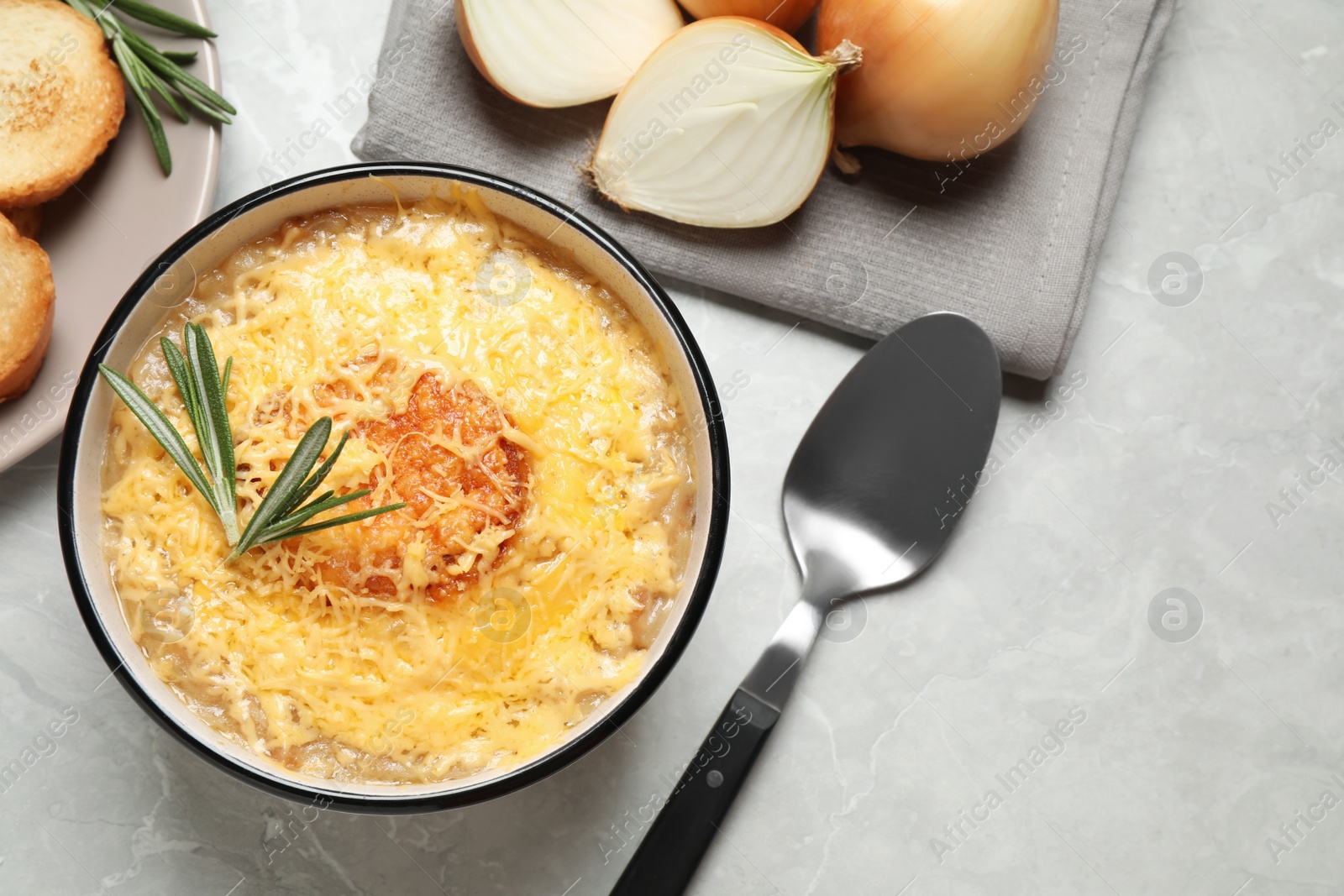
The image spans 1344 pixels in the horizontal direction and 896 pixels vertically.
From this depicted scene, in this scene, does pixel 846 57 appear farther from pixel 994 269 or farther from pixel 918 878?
pixel 918 878

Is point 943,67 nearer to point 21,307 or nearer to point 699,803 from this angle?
point 699,803

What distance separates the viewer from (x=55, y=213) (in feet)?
7.46

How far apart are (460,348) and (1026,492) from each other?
151cm

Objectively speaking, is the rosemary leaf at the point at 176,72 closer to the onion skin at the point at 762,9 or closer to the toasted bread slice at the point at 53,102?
the toasted bread slice at the point at 53,102

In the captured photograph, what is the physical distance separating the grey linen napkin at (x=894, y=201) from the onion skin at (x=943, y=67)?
0.15 meters

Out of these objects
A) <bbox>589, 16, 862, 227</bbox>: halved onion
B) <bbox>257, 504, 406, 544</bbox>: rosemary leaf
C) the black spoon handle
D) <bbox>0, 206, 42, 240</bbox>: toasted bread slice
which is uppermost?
<bbox>589, 16, 862, 227</bbox>: halved onion

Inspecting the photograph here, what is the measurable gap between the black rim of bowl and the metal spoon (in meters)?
0.59

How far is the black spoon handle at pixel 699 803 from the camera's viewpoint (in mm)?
2193

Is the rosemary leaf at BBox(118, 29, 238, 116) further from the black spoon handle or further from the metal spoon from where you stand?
the black spoon handle

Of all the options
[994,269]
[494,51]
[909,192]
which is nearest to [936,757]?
[994,269]

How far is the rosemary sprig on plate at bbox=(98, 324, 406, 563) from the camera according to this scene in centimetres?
163

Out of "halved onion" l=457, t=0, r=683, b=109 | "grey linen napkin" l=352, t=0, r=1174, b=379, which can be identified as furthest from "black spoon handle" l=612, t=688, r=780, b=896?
"halved onion" l=457, t=0, r=683, b=109

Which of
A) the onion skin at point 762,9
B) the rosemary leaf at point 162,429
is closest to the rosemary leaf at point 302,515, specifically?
the rosemary leaf at point 162,429

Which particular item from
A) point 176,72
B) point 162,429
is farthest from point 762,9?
point 162,429
